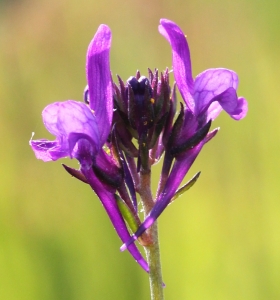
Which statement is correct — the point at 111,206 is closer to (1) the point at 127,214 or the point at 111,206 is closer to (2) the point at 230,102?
(1) the point at 127,214

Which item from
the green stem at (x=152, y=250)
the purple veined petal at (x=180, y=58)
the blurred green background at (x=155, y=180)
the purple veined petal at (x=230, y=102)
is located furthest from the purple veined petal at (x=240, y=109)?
the blurred green background at (x=155, y=180)

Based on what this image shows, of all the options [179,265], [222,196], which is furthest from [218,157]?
[179,265]

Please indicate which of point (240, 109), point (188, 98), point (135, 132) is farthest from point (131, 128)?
point (240, 109)

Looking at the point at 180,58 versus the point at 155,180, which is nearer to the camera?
the point at 180,58

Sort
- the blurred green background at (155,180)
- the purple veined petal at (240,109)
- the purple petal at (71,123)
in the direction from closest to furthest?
1. the purple petal at (71,123)
2. the purple veined petal at (240,109)
3. the blurred green background at (155,180)

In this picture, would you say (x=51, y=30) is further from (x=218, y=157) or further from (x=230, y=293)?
(x=230, y=293)

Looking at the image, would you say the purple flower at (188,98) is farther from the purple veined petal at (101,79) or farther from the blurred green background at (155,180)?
the blurred green background at (155,180)

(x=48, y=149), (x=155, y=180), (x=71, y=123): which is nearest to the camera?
(x=71, y=123)
